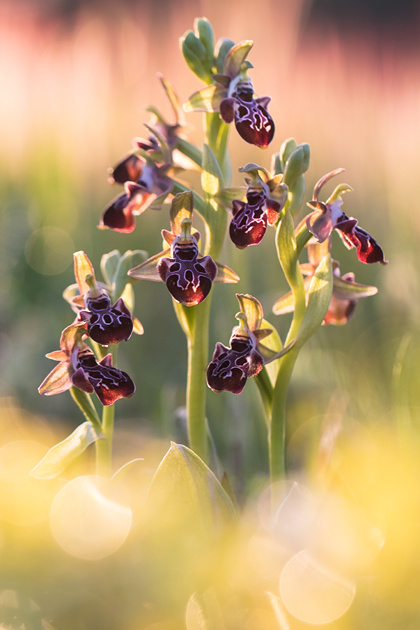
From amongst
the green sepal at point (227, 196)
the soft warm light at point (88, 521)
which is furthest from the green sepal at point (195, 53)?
the soft warm light at point (88, 521)

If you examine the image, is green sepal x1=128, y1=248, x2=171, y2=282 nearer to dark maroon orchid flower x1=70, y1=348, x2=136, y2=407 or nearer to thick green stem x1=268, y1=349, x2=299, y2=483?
dark maroon orchid flower x1=70, y1=348, x2=136, y2=407

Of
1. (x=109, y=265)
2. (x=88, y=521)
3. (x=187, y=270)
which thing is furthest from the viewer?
(x=109, y=265)

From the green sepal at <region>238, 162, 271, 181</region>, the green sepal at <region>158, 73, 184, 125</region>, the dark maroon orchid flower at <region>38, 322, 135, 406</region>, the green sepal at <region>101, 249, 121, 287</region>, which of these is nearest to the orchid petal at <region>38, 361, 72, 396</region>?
the dark maroon orchid flower at <region>38, 322, 135, 406</region>

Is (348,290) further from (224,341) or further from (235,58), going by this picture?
(224,341)

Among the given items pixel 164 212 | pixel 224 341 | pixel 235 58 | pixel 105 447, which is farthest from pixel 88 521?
pixel 164 212

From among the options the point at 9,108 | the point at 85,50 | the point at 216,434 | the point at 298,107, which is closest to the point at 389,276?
the point at 216,434
